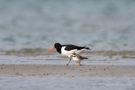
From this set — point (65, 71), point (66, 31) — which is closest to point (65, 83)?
point (65, 71)

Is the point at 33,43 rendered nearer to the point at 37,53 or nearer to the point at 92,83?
the point at 37,53

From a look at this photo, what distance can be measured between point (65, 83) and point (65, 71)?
1.94 meters

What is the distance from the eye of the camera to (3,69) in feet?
48.0

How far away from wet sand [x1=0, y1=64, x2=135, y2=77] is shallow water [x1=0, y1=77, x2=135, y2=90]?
65 cm

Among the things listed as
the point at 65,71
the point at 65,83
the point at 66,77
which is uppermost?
the point at 65,71

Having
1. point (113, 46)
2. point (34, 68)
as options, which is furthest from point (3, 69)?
point (113, 46)

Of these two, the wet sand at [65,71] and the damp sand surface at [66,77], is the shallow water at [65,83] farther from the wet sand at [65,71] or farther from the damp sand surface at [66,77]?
the wet sand at [65,71]

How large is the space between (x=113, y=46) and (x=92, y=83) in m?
8.63

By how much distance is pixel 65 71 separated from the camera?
1442 cm

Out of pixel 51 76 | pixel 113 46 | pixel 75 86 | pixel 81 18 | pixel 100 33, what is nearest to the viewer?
pixel 75 86

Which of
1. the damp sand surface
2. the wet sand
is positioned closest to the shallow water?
the damp sand surface

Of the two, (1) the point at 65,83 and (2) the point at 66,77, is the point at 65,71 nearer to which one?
(2) the point at 66,77

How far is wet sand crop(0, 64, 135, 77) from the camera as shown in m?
13.8

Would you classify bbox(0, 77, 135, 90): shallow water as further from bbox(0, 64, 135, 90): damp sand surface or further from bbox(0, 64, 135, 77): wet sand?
bbox(0, 64, 135, 77): wet sand
